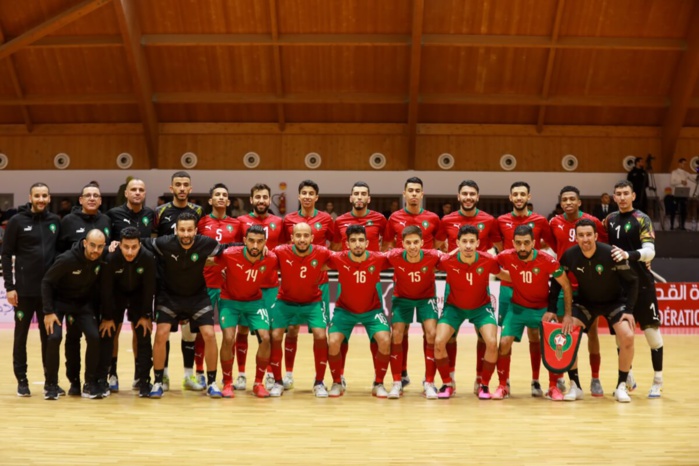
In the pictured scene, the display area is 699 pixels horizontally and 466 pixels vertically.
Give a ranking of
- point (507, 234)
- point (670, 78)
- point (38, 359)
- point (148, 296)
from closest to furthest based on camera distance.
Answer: point (148, 296) → point (507, 234) → point (38, 359) → point (670, 78)

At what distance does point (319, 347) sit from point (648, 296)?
11.7ft

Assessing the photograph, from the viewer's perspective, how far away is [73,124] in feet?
73.9

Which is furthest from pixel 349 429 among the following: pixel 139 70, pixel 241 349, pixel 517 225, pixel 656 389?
pixel 139 70

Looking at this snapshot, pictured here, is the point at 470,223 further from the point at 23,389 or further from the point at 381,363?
the point at 23,389

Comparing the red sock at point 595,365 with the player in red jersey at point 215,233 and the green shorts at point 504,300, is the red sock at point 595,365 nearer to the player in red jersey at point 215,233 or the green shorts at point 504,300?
the green shorts at point 504,300

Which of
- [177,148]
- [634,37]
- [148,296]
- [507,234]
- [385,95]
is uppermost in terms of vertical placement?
[634,37]

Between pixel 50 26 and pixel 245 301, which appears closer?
pixel 245 301

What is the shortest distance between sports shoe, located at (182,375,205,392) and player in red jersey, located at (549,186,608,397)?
398 cm

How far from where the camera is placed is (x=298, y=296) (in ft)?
27.2

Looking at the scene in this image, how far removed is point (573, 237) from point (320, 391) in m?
3.33

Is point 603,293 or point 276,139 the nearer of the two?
point 603,293

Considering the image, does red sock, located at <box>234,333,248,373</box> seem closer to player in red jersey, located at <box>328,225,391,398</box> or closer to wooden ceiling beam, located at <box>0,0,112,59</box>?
player in red jersey, located at <box>328,225,391,398</box>

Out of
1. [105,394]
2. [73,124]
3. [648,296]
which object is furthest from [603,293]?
[73,124]

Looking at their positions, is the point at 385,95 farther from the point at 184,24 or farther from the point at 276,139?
the point at 184,24
